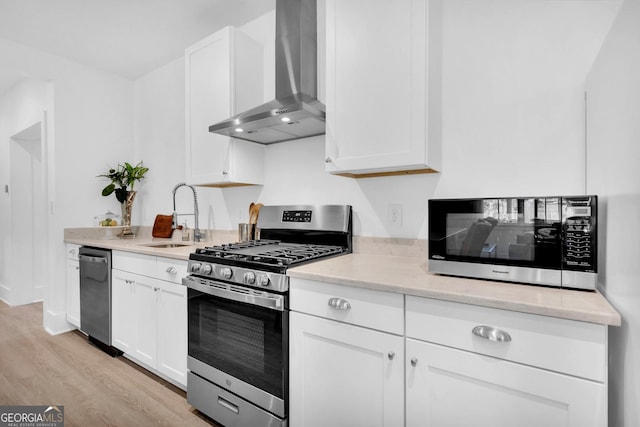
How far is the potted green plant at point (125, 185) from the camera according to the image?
3.32 meters

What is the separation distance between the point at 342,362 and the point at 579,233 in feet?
3.17

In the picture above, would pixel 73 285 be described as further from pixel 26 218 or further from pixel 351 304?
pixel 351 304

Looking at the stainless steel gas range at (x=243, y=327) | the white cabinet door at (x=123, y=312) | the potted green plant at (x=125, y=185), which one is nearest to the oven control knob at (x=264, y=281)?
the stainless steel gas range at (x=243, y=327)

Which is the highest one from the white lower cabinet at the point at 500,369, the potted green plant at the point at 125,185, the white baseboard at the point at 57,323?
the potted green plant at the point at 125,185

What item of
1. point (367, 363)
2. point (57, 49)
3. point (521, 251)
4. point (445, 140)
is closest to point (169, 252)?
point (367, 363)

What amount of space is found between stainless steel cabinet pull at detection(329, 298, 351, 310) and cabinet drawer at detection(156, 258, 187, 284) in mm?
1069

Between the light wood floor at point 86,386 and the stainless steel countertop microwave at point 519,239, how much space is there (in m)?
1.62

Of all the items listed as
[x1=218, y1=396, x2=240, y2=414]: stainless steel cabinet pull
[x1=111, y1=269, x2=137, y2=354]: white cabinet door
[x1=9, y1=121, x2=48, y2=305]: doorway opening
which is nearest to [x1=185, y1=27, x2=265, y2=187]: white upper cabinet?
[x1=111, y1=269, x2=137, y2=354]: white cabinet door

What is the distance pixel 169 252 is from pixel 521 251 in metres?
1.90

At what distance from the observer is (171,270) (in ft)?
6.55

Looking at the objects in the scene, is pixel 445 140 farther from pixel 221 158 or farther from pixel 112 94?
pixel 112 94

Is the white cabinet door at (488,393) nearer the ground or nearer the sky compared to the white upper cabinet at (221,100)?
nearer the ground

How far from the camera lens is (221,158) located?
2.31m

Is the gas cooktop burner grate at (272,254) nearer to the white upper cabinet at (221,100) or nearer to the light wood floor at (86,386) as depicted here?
the white upper cabinet at (221,100)
